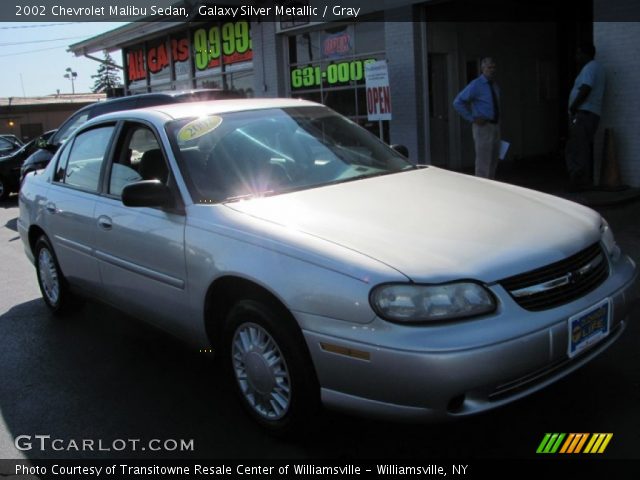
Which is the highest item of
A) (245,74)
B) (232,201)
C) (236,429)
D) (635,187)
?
(245,74)

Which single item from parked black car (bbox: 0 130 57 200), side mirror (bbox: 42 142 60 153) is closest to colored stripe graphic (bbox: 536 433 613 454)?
side mirror (bbox: 42 142 60 153)

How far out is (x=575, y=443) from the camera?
10.2 feet

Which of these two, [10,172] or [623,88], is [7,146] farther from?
[623,88]

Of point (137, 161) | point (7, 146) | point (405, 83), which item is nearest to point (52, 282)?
point (137, 161)

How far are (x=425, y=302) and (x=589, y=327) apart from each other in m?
0.87

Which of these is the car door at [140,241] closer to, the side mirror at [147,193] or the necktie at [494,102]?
the side mirror at [147,193]

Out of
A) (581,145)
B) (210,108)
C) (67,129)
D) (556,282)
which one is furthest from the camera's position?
(67,129)

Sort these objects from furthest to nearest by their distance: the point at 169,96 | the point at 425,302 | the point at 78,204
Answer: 1. the point at 169,96
2. the point at 78,204
3. the point at 425,302

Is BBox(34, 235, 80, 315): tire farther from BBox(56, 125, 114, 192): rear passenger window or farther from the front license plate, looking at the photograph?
the front license plate

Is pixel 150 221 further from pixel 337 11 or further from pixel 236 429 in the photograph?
pixel 337 11

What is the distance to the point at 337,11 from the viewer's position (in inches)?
501

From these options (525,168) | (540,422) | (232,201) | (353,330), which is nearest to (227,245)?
(232,201)

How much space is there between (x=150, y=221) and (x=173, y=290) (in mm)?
454

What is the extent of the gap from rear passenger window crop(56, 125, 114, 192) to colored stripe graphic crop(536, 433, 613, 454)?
129 inches
